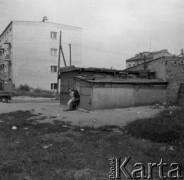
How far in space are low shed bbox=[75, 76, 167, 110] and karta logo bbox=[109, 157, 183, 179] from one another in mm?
11202

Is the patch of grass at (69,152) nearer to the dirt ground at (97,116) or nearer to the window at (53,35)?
the dirt ground at (97,116)

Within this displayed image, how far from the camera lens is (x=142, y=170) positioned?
5.61 metres

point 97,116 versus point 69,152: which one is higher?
point 97,116

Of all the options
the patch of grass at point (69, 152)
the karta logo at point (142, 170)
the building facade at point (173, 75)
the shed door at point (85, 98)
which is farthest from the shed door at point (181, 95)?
the karta logo at point (142, 170)

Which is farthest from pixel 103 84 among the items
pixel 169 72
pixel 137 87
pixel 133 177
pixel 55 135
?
pixel 133 177

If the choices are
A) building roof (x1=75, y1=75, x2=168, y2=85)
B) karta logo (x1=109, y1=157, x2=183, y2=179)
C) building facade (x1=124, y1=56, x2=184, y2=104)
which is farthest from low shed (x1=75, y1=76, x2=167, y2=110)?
karta logo (x1=109, y1=157, x2=183, y2=179)

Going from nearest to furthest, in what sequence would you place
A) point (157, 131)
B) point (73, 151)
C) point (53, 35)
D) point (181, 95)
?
point (73, 151) < point (157, 131) < point (181, 95) < point (53, 35)

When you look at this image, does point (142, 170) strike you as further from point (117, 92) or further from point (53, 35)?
point (53, 35)

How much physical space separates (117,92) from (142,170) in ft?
42.0

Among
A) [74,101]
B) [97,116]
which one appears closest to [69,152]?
[97,116]

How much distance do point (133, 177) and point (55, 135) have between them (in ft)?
13.9

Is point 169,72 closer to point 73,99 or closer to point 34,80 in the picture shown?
point 73,99

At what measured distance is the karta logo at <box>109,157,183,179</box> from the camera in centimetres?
529

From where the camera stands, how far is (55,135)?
8945mm
